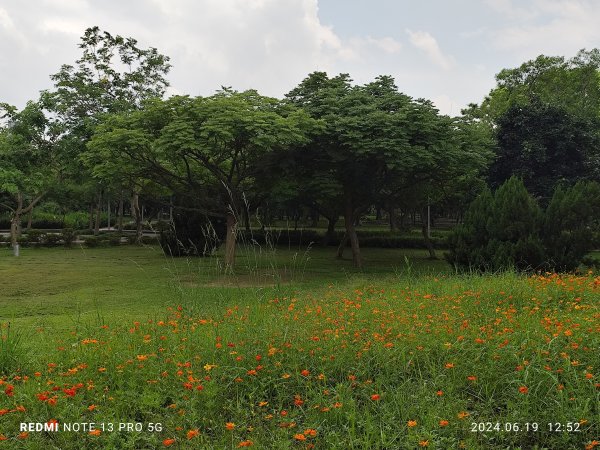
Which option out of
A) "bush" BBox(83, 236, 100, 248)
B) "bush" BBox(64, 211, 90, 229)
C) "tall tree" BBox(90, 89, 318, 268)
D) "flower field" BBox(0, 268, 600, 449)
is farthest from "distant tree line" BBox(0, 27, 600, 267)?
"bush" BBox(64, 211, 90, 229)

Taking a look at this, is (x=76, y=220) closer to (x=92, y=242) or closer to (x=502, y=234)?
(x=92, y=242)

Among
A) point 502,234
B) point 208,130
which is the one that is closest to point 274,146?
point 208,130

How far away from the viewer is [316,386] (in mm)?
3912

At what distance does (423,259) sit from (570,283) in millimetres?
13959

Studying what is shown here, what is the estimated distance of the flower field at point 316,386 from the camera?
3242 millimetres

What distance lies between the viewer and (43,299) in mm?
10453

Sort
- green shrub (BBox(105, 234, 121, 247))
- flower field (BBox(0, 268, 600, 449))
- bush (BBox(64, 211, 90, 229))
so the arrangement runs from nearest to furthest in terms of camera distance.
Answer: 1. flower field (BBox(0, 268, 600, 449))
2. green shrub (BBox(105, 234, 121, 247))
3. bush (BBox(64, 211, 90, 229))

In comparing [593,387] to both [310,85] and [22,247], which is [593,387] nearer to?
[310,85]

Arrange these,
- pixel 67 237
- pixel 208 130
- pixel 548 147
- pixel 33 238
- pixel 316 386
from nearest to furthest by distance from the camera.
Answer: pixel 316 386 → pixel 208 130 → pixel 548 147 → pixel 67 237 → pixel 33 238

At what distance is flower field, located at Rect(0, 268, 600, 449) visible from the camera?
3242 mm

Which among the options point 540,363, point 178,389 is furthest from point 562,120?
point 178,389

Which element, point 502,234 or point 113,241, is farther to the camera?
point 113,241

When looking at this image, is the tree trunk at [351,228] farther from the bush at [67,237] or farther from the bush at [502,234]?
the bush at [67,237]

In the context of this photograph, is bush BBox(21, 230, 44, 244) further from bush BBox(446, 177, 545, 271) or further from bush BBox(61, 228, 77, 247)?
bush BBox(446, 177, 545, 271)
